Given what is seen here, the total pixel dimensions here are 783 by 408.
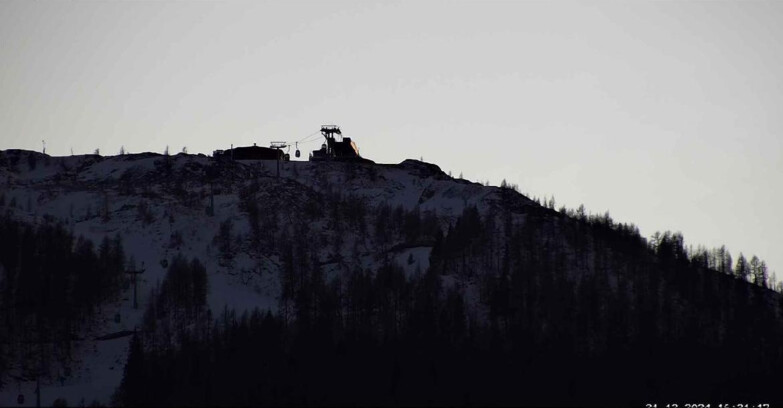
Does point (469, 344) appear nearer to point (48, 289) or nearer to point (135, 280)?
point (135, 280)

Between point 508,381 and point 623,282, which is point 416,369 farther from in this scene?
point 623,282

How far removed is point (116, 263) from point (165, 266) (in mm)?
6189

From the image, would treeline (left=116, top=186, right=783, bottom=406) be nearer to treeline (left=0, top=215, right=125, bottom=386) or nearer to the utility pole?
the utility pole

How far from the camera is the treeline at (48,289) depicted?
580 ft

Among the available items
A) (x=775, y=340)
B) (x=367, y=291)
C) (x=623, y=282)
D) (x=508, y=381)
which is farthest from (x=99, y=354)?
(x=775, y=340)

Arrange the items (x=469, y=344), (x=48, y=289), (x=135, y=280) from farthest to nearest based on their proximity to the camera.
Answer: (x=135, y=280), (x=48, y=289), (x=469, y=344)

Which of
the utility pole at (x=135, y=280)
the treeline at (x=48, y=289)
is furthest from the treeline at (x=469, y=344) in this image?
the treeline at (x=48, y=289)

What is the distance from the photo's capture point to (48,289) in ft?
609

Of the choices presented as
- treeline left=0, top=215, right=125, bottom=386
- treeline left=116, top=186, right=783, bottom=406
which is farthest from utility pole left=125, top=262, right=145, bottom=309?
treeline left=116, top=186, right=783, bottom=406

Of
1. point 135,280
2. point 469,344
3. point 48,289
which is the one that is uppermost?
point 135,280

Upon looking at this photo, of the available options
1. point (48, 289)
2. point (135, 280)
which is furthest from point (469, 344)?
point (48, 289)

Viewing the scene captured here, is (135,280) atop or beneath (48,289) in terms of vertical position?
atop

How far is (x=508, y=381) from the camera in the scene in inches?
6781

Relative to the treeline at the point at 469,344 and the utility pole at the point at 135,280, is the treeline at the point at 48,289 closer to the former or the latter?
the utility pole at the point at 135,280
